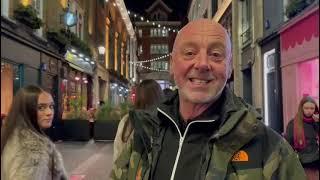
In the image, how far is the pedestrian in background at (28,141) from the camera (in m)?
2.39

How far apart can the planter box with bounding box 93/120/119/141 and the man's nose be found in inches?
474

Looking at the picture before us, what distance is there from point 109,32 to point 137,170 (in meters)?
27.0

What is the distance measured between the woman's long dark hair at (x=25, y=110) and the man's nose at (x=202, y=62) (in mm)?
1374

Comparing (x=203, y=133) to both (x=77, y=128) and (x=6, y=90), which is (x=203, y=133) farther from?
(x=77, y=128)

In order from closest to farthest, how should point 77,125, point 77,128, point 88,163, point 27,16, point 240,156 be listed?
point 240,156
point 88,163
point 27,16
point 77,128
point 77,125

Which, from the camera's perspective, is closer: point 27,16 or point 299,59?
point 299,59

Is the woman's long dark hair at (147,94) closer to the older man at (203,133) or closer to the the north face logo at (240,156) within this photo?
the older man at (203,133)

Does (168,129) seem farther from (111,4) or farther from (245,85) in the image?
(111,4)

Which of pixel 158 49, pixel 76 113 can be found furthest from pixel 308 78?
pixel 158 49

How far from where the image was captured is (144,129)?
1.47m

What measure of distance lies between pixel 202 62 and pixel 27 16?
8.15 metres

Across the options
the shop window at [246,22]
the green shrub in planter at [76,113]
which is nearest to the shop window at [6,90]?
the green shrub in planter at [76,113]

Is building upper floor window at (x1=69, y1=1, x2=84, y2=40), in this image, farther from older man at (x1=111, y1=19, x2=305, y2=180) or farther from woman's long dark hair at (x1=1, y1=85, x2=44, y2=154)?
older man at (x1=111, y1=19, x2=305, y2=180)

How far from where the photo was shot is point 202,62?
139cm
